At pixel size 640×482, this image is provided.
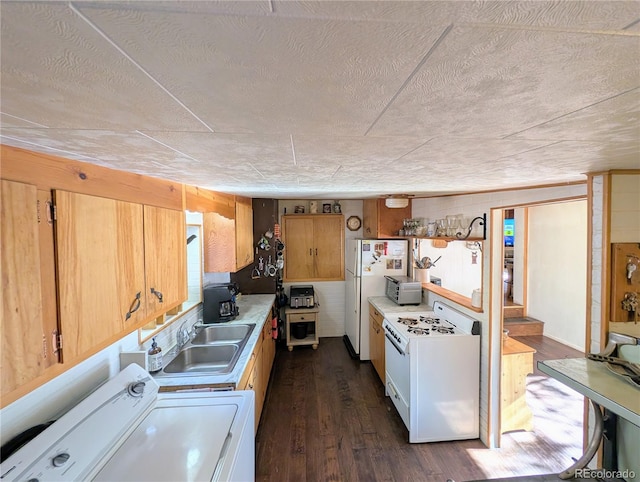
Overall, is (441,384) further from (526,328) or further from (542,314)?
(542,314)

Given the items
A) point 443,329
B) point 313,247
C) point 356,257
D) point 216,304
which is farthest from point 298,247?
point 443,329

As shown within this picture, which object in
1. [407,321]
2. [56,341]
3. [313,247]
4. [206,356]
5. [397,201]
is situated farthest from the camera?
[313,247]

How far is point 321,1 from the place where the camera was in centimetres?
35

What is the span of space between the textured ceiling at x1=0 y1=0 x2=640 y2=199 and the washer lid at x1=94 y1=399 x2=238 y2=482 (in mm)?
1259

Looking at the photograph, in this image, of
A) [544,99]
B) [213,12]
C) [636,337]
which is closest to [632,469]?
[636,337]

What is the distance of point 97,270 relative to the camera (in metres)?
1.09

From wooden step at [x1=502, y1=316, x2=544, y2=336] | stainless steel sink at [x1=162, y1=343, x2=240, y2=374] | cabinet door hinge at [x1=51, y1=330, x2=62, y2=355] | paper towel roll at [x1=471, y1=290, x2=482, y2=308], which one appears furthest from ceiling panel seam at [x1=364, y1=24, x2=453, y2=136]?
wooden step at [x1=502, y1=316, x2=544, y2=336]

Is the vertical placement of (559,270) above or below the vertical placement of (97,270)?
below

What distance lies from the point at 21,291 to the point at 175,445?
0.93 m

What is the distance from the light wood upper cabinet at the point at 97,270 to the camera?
3.13 ft

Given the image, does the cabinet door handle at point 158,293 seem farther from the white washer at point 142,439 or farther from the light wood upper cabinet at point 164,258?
the white washer at point 142,439

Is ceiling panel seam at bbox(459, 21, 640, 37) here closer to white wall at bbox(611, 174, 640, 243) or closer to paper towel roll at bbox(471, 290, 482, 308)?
white wall at bbox(611, 174, 640, 243)

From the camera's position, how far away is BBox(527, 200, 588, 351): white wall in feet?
13.9

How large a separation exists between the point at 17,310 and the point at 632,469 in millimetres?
2765
